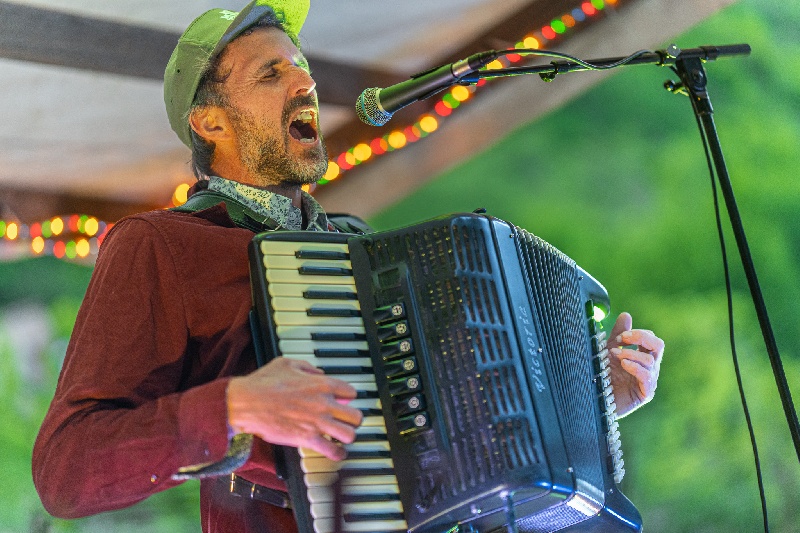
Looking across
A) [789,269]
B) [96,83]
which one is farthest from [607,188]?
[96,83]

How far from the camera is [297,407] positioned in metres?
1.32

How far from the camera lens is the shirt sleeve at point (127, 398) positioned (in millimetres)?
1410

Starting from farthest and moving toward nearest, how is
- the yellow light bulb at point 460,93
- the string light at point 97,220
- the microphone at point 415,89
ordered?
the string light at point 97,220 < the yellow light bulb at point 460,93 < the microphone at point 415,89

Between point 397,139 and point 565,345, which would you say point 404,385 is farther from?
point 397,139

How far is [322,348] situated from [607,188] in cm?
392

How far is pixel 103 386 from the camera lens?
59.3 inches

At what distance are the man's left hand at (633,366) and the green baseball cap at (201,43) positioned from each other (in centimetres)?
101

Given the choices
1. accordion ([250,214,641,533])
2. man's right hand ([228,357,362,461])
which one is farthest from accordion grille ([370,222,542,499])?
man's right hand ([228,357,362,461])

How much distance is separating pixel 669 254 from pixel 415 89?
355 centimetres

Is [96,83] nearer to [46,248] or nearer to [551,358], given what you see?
[46,248]

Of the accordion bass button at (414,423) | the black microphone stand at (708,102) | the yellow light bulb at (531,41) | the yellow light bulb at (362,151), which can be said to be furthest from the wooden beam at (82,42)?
the accordion bass button at (414,423)

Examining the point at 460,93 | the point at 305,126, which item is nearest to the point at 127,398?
the point at 305,126

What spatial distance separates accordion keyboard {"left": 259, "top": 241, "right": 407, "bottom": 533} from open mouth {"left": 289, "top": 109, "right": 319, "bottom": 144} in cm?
59

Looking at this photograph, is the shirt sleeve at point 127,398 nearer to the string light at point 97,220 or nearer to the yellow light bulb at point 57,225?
the string light at point 97,220
